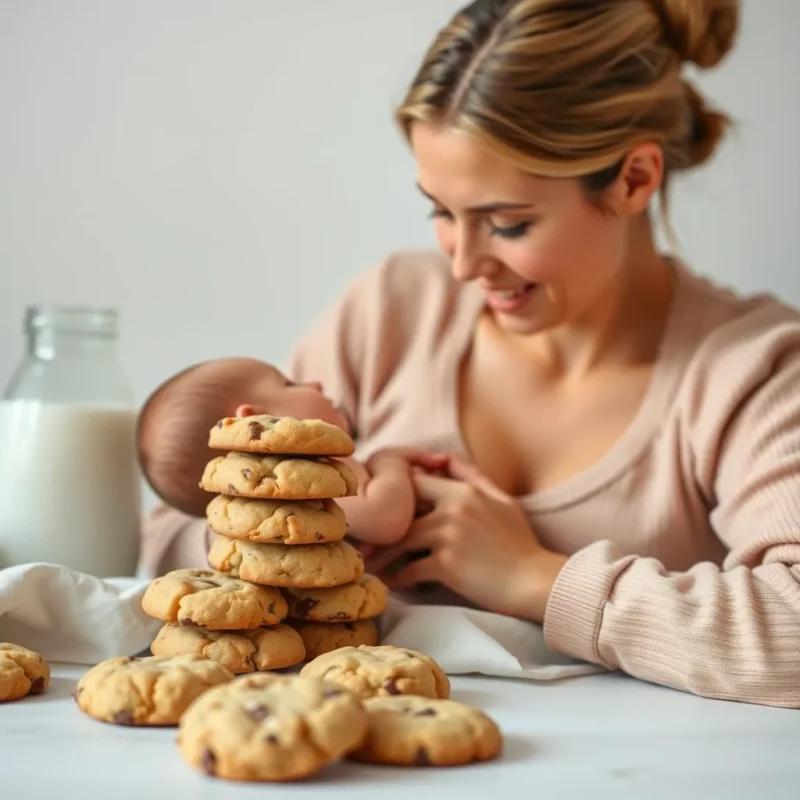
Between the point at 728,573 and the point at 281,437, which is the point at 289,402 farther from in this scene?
the point at 728,573

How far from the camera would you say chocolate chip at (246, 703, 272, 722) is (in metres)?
0.77

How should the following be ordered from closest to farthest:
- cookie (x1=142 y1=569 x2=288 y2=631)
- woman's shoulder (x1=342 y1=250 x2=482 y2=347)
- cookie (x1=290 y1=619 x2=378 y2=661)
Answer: cookie (x1=142 y1=569 x2=288 y2=631) → cookie (x1=290 y1=619 x2=378 y2=661) → woman's shoulder (x1=342 y1=250 x2=482 y2=347)

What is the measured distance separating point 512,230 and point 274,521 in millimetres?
523

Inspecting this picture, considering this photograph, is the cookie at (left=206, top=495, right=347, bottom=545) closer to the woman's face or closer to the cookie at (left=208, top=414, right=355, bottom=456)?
the cookie at (left=208, top=414, right=355, bottom=456)

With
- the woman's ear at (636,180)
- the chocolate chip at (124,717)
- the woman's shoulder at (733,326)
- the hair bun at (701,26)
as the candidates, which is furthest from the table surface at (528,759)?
the hair bun at (701,26)

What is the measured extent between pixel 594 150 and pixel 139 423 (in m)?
0.66

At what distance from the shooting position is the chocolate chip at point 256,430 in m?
1.04

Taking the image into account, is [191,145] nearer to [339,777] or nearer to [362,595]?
[362,595]

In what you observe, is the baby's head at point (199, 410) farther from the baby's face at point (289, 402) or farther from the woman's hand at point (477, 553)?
the woman's hand at point (477, 553)

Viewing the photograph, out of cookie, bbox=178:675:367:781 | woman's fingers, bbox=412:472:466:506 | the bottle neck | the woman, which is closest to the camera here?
cookie, bbox=178:675:367:781

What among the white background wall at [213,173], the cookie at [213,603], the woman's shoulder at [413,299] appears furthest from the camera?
the white background wall at [213,173]

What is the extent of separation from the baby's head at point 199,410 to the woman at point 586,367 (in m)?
0.22

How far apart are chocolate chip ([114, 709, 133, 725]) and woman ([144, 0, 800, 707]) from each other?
49cm

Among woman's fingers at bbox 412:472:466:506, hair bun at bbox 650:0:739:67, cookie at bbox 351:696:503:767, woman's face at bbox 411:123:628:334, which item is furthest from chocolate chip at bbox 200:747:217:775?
hair bun at bbox 650:0:739:67
